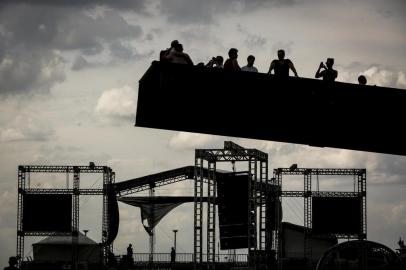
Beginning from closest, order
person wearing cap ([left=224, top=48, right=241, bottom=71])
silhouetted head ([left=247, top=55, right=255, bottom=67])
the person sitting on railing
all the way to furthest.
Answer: the person sitting on railing < person wearing cap ([left=224, top=48, right=241, bottom=71]) < silhouetted head ([left=247, top=55, right=255, bottom=67])

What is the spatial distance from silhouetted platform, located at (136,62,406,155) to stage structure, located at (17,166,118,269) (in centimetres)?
3984

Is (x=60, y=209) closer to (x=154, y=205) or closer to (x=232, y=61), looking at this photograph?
(x=154, y=205)

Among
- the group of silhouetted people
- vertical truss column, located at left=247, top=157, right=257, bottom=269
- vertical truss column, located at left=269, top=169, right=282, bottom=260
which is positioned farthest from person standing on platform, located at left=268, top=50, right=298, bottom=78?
vertical truss column, located at left=269, top=169, right=282, bottom=260

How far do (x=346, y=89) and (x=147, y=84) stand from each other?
3.89 m

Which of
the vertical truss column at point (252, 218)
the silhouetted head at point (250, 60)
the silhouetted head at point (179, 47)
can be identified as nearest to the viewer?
the silhouetted head at point (179, 47)

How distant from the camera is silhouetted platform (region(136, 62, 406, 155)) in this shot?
1973 cm

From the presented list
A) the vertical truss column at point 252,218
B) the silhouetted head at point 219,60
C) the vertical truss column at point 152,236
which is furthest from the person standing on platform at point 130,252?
the silhouetted head at point 219,60

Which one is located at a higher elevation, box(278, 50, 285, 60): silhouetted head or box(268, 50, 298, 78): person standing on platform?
box(278, 50, 285, 60): silhouetted head

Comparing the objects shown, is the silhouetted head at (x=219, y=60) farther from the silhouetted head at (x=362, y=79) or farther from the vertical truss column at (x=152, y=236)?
the vertical truss column at (x=152, y=236)

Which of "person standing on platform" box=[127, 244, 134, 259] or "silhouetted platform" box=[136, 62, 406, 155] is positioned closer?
"silhouetted platform" box=[136, 62, 406, 155]

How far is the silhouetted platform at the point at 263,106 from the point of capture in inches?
777

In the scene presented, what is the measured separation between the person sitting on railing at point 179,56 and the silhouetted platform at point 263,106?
365mm

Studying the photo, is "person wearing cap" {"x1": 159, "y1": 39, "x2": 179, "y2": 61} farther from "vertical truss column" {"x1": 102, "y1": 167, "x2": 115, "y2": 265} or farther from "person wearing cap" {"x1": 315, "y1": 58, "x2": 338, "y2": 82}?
"vertical truss column" {"x1": 102, "y1": 167, "x2": 115, "y2": 265}

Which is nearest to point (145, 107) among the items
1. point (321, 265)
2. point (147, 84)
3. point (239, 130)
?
point (147, 84)
